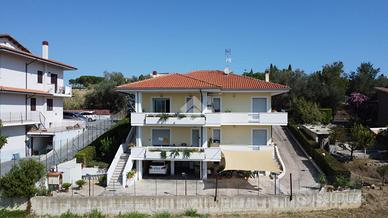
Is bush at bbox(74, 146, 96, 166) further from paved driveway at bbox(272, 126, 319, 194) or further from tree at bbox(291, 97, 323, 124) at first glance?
tree at bbox(291, 97, 323, 124)

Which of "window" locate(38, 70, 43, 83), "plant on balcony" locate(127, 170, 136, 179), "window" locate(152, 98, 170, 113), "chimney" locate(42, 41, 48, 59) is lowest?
"plant on balcony" locate(127, 170, 136, 179)

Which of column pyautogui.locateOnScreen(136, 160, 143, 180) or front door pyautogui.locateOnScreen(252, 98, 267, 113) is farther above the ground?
front door pyautogui.locateOnScreen(252, 98, 267, 113)

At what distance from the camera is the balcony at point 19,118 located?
3443 cm

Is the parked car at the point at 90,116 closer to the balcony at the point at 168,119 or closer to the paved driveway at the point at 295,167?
the balcony at the point at 168,119

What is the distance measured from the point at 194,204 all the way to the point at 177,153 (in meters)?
6.57

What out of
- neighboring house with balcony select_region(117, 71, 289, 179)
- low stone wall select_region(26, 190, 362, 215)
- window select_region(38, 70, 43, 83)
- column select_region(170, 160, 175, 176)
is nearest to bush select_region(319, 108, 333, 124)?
neighboring house with balcony select_region(117, 71, 289, 179)


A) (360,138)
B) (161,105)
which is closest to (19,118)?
(161,105)

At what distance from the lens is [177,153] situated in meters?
30.9

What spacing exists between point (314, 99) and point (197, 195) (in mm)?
44518

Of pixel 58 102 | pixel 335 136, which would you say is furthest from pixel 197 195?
pixel 58 102

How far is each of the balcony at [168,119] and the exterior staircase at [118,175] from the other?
12.5 feet

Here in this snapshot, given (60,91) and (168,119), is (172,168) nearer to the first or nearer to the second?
(168,119)

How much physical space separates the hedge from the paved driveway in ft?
2.46

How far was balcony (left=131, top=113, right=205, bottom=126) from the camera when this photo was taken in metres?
31.4
